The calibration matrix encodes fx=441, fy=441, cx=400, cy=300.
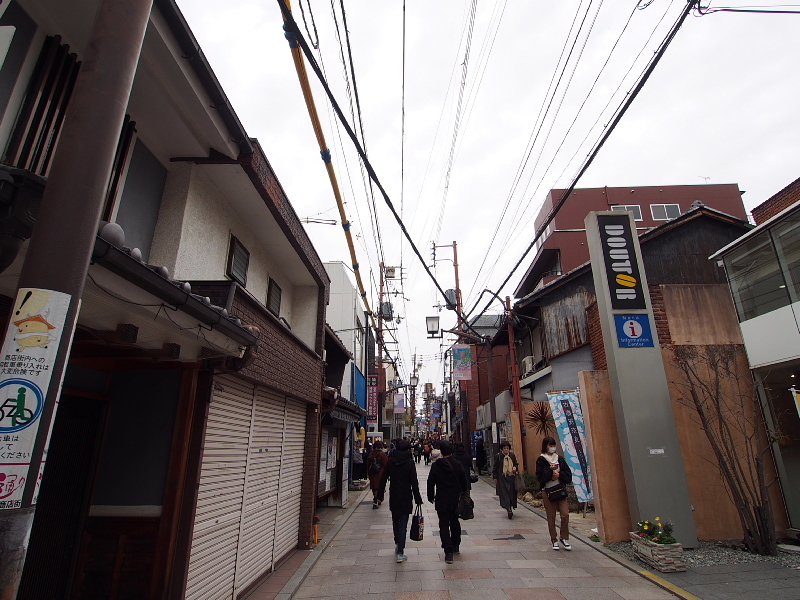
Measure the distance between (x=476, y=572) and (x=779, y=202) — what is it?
10319 millimetres

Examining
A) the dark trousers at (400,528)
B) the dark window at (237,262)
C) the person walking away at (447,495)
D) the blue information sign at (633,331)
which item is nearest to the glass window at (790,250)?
the blue information sign at (633,331)

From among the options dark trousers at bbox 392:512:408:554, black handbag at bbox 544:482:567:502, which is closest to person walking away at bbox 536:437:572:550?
black handbag at bbox 544:482:567:502

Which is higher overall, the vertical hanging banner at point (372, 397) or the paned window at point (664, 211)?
the paned window at point (664, 211)

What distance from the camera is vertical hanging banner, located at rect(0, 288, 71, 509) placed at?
5.49ft

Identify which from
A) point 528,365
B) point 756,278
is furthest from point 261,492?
point 528,365

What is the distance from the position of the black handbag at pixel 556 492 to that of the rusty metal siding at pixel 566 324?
7663 mm

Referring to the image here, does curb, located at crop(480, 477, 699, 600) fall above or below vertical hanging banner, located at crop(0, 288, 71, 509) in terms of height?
below

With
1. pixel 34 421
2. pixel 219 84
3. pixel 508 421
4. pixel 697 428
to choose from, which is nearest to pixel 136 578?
pixel 34 421

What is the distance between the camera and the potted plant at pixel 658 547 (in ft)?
20.7

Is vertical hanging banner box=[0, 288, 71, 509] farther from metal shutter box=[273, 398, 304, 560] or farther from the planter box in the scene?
the planter box

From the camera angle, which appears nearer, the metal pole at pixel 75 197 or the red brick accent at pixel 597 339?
the metal pole at pixel 75 197

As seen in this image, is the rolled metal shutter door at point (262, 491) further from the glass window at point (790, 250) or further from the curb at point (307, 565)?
the glass window at point (790, 250)

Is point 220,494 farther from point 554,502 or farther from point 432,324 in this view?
point 432,324

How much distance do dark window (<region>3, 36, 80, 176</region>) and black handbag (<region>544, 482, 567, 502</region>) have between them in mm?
8246
